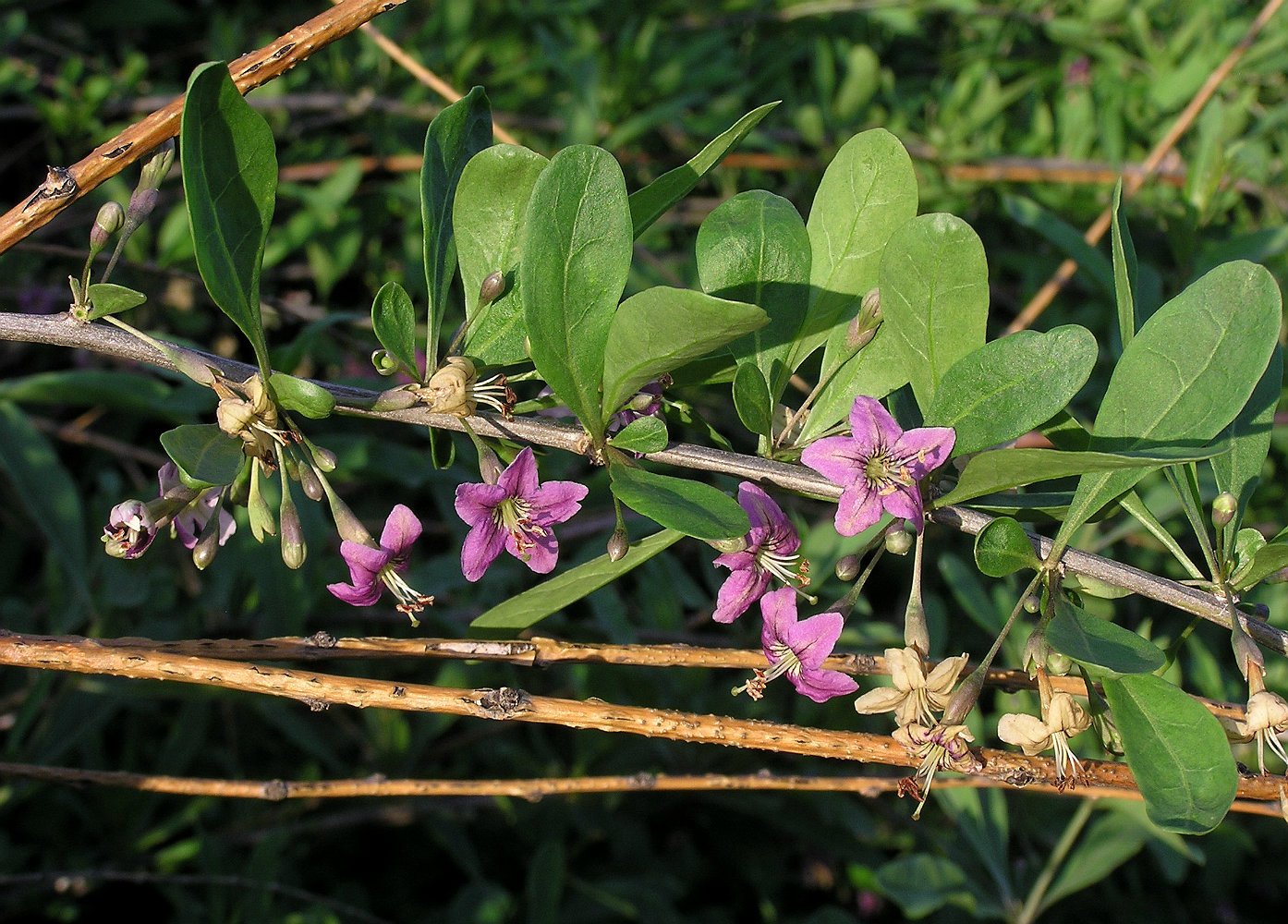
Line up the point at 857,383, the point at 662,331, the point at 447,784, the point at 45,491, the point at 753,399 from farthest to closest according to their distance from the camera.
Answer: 1. the point at 45,491
2. the point at 447,784
3. the point at 857,383
4. the point at 753,399
5. the point at 662,331

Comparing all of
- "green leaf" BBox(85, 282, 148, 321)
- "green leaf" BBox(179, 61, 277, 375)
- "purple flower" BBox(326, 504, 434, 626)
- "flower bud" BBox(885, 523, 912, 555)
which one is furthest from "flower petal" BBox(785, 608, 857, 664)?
"green leaf" BBox(85, 282, 148, 321)

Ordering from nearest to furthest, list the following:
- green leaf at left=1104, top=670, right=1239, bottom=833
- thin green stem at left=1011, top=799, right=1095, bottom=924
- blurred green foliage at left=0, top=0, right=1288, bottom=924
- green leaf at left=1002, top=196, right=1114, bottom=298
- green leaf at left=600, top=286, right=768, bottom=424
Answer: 1. green leaf at left=600, top=286, right=768, bottom=424
2. green leaf at left=1104, top=670, right=1239, bottom=833
3. green leaf at left=1002, top=196, right=1114, bottom=298
4. blurred green foliage at left=0, top=0, right=1288, bottom=924
5. thin green stem at left=1011, top=799, right=1095, bottom=924

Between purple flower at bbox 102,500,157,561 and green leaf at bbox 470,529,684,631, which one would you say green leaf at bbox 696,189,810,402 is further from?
purple flower at bbox 102,500,157,561

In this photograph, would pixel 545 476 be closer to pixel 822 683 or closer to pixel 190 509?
pixel 190 509

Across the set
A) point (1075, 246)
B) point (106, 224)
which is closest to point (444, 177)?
point (106, 224)

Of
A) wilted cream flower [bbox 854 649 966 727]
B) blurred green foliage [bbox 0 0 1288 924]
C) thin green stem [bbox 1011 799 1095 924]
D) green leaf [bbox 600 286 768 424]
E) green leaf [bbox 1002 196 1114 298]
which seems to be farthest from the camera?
thin green stem [bbox 1011 799 1095 924]

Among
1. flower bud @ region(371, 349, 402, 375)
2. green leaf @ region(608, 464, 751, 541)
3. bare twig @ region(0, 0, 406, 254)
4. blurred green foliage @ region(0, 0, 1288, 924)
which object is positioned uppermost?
bare twig @ region(0, 0, 406, 254)

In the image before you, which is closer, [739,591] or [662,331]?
[662,331]
